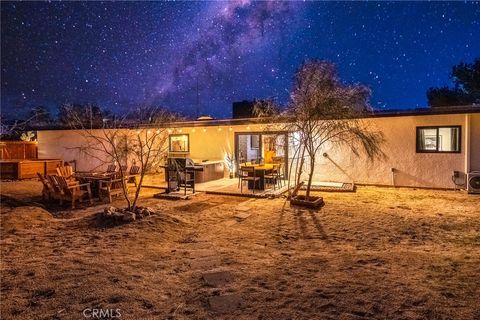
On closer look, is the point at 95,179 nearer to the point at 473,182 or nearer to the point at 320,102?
the point at 320,102

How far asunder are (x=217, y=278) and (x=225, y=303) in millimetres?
715

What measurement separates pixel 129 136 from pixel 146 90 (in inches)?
129

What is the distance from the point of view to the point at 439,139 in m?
11.7

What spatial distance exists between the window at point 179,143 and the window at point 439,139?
11.1 metres

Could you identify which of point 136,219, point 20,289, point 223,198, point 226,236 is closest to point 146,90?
point 223,198

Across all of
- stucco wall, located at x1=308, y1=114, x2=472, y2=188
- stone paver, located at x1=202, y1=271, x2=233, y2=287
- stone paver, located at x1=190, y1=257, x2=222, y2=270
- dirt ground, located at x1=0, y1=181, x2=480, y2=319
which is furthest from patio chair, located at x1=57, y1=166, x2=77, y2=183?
stucco wall, located at x1=308, y1=114, x2=472, y2=188

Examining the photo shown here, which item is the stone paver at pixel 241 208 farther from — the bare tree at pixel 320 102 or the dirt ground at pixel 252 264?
the bare tree at pixel 320 102

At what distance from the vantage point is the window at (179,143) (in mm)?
17438

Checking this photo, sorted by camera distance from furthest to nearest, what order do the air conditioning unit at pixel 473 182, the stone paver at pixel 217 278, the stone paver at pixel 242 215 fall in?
the air conditioning unit at pixel 473 182
the stone paver at pixel 242 215
the stone paver at pixel 217 278

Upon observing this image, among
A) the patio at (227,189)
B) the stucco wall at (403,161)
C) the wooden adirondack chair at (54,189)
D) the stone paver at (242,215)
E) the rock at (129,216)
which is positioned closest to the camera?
the rock at (129,216)

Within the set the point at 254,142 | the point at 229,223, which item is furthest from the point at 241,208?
the point at 254,142

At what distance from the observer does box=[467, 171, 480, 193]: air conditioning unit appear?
10.7 metres

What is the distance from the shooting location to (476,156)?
1116cm

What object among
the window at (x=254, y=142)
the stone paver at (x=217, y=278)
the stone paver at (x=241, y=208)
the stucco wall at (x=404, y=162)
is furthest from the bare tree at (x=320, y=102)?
the window at (x=254, y=142)
